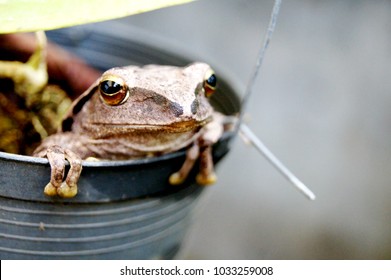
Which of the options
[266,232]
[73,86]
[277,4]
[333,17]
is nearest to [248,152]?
[266,232]

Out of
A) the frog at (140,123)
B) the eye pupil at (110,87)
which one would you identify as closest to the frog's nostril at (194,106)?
the frog at (140,123)

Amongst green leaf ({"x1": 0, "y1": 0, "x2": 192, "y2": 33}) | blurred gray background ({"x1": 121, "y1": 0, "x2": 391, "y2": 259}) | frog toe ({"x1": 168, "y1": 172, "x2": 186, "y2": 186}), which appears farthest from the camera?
blurred gray background ({"x1": 121, "y1": 0, "x2": 391, "y2": 259})

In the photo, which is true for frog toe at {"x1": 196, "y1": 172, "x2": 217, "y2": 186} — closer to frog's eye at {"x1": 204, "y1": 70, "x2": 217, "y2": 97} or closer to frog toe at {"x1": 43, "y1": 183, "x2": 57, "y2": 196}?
frog's eye at {"x1": 204, "y1": 70, "x2": 217, "y2": 97}

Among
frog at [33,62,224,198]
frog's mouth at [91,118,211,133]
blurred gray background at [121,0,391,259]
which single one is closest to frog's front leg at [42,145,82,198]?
frog at [33,62,224,198]

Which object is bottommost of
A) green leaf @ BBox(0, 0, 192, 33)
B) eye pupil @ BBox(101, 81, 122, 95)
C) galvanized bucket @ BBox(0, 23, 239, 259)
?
galvanized bucket @ BBox(0, 23, 239, 259)

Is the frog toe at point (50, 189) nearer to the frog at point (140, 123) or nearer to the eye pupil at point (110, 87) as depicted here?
the frog at point (140, 123)
